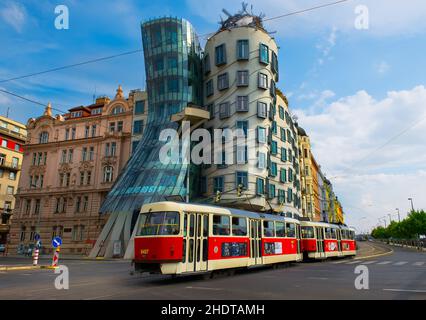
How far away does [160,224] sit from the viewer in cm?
1414

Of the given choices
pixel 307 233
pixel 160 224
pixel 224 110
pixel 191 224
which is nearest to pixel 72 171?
pixel 224 110

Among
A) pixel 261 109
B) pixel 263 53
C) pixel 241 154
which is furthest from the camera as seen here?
pixel 263 53

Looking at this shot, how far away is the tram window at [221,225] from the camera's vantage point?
16.0m

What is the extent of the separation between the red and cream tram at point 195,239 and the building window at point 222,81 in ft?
85.5

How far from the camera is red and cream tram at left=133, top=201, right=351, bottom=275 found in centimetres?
1373

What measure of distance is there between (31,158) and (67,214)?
1354 cm

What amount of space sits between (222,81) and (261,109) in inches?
246

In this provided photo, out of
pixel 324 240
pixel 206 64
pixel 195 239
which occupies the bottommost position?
pixel 195 239

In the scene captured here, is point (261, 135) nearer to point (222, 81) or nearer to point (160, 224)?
point (222, 81)

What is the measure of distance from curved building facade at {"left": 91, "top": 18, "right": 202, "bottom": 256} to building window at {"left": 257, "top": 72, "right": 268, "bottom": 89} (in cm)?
920

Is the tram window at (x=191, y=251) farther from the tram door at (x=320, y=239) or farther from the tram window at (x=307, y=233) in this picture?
the tram door at (x=320, y=239)

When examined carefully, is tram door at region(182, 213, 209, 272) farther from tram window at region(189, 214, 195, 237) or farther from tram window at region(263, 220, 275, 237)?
tram window at region(263, 220, 275, 237)

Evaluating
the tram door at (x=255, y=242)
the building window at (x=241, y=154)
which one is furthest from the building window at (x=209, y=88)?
the tram door at (x=255, y=242)
